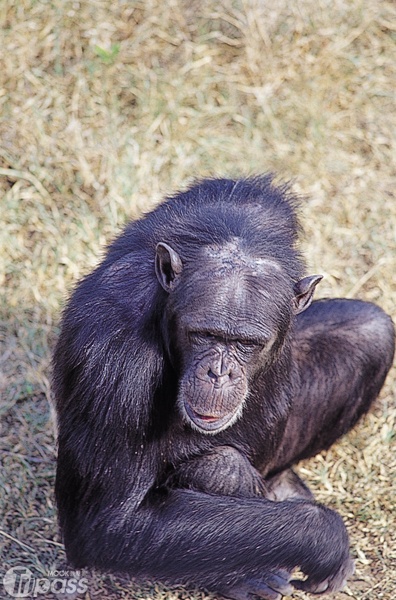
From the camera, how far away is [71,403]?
502 centimetres

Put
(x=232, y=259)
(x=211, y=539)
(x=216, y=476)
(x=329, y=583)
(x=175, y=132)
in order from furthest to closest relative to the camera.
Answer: (x=175, y=132), (x=329, y=583), (x=216, y=476), (x=211, y=539), (x=232, y=259)

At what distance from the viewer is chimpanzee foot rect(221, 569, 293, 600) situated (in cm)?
547

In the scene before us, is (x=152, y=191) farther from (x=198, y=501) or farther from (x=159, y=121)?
(x=198, y=501)

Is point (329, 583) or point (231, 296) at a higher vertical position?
point (231, 296)

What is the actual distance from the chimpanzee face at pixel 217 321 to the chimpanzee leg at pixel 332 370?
1125 millimetres

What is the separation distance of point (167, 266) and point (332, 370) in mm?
1622

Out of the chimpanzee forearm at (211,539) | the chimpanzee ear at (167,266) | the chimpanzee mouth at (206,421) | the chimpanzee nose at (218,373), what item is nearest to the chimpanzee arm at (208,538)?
the chimpanzee forearm at (211,539)

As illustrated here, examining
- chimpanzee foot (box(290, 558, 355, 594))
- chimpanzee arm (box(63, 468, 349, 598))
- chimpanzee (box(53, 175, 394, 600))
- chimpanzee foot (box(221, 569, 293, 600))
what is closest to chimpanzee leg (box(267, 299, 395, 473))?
chimpanzee (box(53, 175, 394, 600))

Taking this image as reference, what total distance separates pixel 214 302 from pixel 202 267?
19cm

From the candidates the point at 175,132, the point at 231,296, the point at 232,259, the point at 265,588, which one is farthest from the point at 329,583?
the point at 175,132

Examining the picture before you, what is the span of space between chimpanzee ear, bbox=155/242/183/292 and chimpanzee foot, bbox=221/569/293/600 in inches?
72.7

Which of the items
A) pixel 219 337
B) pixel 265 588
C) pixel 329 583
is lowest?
pixel 265 588

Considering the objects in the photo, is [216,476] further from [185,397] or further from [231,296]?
[231,296]

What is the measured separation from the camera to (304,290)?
4875mm
